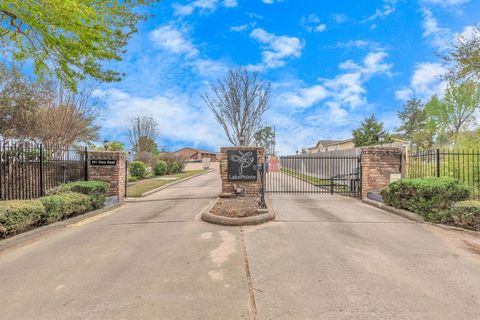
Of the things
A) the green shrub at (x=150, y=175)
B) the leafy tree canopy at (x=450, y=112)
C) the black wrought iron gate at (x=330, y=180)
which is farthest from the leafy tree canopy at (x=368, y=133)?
the green shrub at (x=150, y=175)

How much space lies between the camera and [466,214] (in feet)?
20.3

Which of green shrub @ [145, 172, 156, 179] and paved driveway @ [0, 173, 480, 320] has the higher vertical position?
green shrub @ [145, 172, 156, 179]

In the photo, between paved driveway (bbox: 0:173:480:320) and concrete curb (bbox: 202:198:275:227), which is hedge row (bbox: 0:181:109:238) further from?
concrete curb (bbox: 202:198:275:227)

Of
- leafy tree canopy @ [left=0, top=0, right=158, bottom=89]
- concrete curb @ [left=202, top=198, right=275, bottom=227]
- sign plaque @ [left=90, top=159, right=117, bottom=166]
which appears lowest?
concrete curb @ [left=202, top=198, right=275, bottom=227]

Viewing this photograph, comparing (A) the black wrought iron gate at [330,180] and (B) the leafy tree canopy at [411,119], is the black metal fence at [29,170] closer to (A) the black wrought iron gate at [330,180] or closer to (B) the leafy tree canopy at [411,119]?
(A) the black wrought iron gate at [330,180]

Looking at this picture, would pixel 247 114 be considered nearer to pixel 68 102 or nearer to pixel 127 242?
pixel 68 102

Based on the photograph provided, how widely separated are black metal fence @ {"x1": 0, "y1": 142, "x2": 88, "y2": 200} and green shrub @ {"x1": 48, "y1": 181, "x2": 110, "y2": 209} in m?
0.51

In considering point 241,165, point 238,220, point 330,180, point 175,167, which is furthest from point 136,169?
point 238,220

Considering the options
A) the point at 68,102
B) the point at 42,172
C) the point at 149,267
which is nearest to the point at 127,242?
the point at 149,267

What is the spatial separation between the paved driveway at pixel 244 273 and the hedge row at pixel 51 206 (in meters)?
0.52

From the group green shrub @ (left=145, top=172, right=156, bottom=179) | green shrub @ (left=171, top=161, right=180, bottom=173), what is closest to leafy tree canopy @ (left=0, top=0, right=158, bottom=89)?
green shrub @ (left=145, top=172, right=156, bottom=179)

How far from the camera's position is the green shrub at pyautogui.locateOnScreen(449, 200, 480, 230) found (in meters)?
6.12

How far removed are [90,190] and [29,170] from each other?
5.29 ft

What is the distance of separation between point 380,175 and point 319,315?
9.27m
